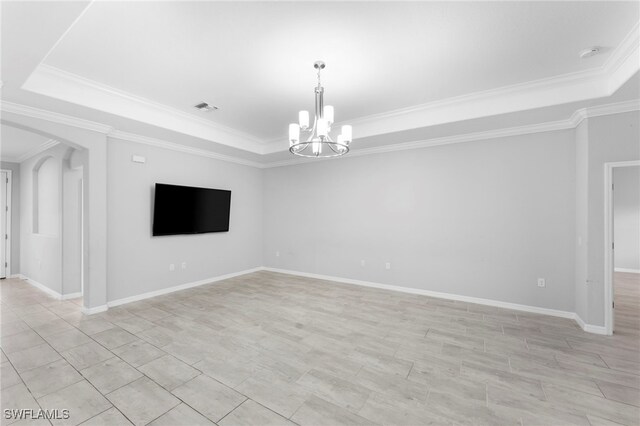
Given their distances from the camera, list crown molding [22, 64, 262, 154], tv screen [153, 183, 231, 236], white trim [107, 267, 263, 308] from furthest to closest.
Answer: tv screen [153, 183, 231, 236] → white trim [107, 267, 263, 308] → crown molding [22, 64, 262, 154]

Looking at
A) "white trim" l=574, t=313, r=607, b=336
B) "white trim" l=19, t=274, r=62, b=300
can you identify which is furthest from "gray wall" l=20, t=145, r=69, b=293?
"white trim" l=574, t=313, r=607, b=336

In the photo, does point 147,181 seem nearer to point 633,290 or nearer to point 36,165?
point 36,165

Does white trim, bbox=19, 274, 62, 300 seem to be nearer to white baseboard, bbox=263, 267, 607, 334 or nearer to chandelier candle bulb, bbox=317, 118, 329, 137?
white baseboard, bbox=263, 267, 607, 334

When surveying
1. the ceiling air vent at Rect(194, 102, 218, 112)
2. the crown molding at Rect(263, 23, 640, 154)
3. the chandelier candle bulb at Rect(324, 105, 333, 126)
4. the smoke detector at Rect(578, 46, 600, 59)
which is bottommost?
the chandelier candle bulb at Rect(324, 105, 333, 126)

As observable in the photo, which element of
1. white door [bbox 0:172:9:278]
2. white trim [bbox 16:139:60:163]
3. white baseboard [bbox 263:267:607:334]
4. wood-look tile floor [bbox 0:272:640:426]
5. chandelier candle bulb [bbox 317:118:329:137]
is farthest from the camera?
white door [bbox 0:172:9:278]

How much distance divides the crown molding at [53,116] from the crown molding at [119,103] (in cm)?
57

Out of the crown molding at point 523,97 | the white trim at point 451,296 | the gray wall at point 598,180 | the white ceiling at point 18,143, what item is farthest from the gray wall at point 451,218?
the white ceiling at point 18,143

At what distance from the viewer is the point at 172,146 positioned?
4.96m

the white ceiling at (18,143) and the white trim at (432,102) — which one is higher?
the white trim at (432,102)

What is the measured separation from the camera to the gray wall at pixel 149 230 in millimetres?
4277

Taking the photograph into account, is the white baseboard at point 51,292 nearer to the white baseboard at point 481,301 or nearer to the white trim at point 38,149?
the white trim at point 38,149

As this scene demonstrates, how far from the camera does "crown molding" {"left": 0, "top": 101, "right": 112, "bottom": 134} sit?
10.3 ft

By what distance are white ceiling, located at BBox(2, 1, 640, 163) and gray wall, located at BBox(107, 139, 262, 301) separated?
0.79 m

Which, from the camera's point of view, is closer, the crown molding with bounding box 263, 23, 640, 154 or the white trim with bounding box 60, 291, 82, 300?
the crown molding with bounding box 263, 23, 640, 154
